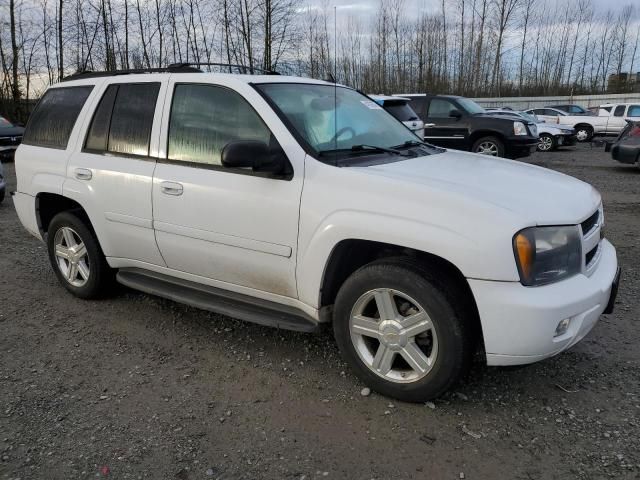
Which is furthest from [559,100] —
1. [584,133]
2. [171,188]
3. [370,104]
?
[171,188]

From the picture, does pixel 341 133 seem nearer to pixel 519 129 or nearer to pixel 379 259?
pixel 379 259

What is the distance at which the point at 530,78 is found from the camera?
159 feet

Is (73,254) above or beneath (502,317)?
beneath

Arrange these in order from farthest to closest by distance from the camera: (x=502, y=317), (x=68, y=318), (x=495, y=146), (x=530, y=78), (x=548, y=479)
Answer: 1. (x=530, y=78)
2. (x=495, y=146)
3. (x=68, y=318)
4. (x=502, y=317)
5. (x=548, y=479)

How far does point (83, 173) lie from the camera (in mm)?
4137

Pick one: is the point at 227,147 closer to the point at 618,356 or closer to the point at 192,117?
the point at 192,117

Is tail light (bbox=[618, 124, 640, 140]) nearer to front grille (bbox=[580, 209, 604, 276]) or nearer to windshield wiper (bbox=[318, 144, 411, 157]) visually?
front grille (bbox=[580, 209, 604, 276])

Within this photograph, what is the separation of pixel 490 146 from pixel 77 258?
1029 centimetres

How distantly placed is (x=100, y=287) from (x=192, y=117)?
1.76 m

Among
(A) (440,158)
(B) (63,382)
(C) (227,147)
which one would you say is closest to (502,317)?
(A) (440,158)

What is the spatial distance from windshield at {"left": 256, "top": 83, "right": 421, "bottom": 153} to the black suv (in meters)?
8.88

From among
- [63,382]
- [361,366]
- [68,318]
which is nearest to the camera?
[361,366]

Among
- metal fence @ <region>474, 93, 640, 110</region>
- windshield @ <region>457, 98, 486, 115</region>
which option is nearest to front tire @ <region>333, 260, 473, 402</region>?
windshield @ <region>457, 98, 486, 115</region>

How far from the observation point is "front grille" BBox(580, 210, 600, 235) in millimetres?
2918
